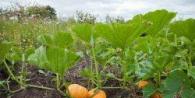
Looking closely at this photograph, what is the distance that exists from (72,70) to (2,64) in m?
0.41

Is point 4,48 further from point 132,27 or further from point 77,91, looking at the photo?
point 132,27

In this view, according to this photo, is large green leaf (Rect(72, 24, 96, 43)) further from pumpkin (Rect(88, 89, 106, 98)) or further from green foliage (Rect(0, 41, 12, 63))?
green foliage (Rect(0, 41, 12, 63))

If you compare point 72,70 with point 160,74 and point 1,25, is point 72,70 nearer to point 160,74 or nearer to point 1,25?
point 160,74

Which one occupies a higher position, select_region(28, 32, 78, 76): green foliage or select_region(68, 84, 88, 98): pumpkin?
select_region(28, 32, 78, 76): green foliage

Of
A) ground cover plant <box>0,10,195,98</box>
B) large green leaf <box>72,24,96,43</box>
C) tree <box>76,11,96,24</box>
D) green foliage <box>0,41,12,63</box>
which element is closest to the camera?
ground cover plant <box>0,10,195,98</box>

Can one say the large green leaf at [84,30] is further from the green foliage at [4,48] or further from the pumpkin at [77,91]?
the green foliage at [4,48]

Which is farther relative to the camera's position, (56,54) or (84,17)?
(84,17)

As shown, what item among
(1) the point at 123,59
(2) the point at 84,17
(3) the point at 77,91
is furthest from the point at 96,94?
(2) the point at 84,17

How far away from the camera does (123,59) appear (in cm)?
219

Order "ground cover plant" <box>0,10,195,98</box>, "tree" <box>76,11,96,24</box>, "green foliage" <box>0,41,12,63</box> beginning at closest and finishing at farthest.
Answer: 1. "ground cover plant" <box>0,10,195,98</box>
2. "green foliage" <box>0,41,12,63</box>
3. "tree" <box>76,11,96,24</box>

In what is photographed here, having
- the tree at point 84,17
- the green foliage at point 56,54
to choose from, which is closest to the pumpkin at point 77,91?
the green foliage at point 56,54

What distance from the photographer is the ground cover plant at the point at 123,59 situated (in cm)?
198

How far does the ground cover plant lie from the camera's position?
1983 millimetres

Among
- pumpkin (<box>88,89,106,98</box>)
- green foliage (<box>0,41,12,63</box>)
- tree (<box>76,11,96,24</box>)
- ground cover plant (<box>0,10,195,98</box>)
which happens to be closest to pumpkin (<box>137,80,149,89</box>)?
ground cover plant (<box>0,10,195,98</box>)
